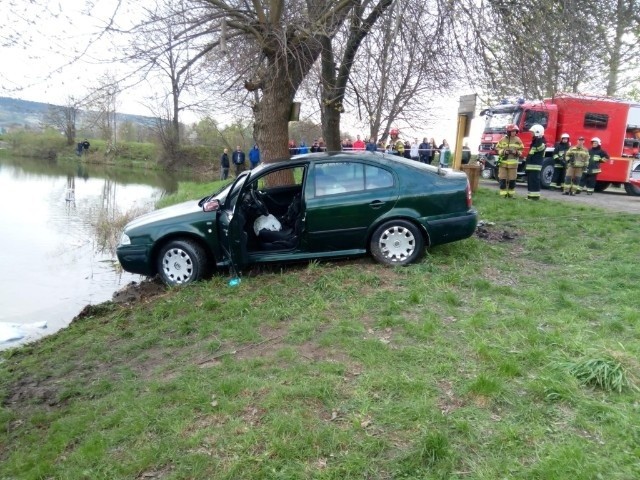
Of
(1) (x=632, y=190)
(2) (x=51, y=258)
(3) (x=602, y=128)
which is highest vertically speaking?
(3) (x=602, y=128)

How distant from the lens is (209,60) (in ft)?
29.8

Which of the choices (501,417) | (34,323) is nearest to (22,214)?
(34,323)

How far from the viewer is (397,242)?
660 centimetres

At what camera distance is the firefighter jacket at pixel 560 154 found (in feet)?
49.3

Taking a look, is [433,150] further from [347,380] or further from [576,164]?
[347,380]

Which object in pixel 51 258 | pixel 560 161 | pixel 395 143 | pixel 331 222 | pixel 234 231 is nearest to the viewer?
pixel 234 231

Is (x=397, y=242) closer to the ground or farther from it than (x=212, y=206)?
closer to the ground

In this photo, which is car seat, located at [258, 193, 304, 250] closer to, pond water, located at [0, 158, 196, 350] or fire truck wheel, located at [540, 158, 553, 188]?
pond water, located at [0, 158, 196, 350]

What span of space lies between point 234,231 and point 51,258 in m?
7.11

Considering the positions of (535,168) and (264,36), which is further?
(535,168)

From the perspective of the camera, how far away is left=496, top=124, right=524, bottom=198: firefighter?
11930 millimetres

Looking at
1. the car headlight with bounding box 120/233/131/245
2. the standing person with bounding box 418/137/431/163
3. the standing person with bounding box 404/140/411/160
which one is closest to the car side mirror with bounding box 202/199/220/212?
the car headlight with bounding box 120/233/131/245

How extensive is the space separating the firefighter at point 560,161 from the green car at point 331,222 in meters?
9.95

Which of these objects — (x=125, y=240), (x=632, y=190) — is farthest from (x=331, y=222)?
(x=632, y=190)
